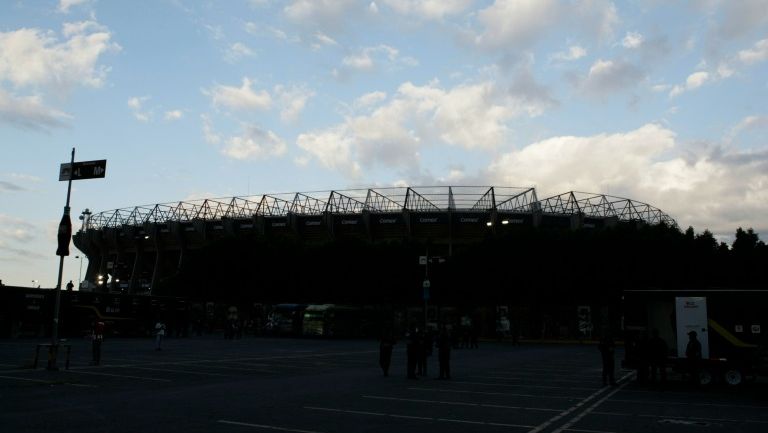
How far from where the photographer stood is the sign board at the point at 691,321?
19812mm

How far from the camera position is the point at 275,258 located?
234 feet

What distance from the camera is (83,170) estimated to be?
20.5m

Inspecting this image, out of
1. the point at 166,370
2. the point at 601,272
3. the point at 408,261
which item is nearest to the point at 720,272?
the point at 601,272

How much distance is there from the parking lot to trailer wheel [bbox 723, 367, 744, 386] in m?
0.30

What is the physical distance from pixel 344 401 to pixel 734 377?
42.4 feet

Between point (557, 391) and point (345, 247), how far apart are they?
52.0 metres

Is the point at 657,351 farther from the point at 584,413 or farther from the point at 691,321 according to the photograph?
the point at 584,413

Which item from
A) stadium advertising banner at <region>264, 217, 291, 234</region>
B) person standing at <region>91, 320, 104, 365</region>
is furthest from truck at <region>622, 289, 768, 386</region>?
stadium advertising banner at <region>264, 217, 291, 234</region>

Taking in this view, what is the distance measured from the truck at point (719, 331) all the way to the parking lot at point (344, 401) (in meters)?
0.77

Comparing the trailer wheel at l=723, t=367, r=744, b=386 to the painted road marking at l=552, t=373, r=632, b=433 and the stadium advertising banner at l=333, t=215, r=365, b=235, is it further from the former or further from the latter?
the stadium advertising banner at l=333, t=215, r=365, b=235

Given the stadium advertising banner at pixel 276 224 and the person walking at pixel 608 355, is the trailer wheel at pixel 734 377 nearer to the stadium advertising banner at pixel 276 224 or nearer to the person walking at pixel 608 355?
the person walking at pixel 608 355

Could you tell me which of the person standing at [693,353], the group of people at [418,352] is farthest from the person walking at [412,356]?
the person standing at [693,353]

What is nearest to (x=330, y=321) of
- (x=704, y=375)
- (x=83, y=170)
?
(x=83, y=170)

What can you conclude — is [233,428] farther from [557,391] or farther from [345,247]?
[345,247]
